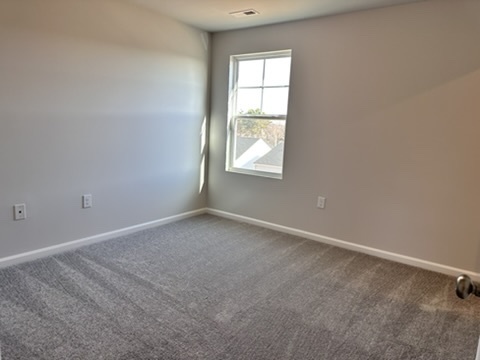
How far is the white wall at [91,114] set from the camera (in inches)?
97.7

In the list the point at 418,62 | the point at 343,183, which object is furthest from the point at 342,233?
the point at 418,62

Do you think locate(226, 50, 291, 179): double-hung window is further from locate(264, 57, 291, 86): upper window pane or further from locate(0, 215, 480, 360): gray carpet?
locate(0, 215, 480, 360): gray carpet

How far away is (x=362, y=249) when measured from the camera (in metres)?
3.20

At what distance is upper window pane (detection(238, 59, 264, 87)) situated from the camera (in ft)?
12.4

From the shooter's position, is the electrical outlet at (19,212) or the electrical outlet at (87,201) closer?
the electrical outlet at (19,212)

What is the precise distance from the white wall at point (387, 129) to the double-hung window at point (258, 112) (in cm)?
14

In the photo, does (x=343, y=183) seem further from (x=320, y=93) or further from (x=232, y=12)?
(x=232, y=12)

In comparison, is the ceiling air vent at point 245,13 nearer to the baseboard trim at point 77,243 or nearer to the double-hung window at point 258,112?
the double-hung window at point 258,112

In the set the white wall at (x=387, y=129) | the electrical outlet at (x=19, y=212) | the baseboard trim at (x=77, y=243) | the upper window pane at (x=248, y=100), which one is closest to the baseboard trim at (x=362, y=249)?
the white wall at (x=387, y=129)

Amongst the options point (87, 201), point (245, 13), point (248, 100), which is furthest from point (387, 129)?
point (87, 201)

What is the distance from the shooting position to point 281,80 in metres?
3.60

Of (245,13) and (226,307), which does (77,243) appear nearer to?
(226,307)

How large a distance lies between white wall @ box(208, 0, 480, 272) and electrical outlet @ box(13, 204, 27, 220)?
234cm

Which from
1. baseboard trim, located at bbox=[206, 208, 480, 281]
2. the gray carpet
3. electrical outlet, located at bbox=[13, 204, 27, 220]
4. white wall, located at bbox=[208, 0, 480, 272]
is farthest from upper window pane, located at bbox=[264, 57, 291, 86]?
electrical outlet, located at bbox=[13, 204, 27, 220]
